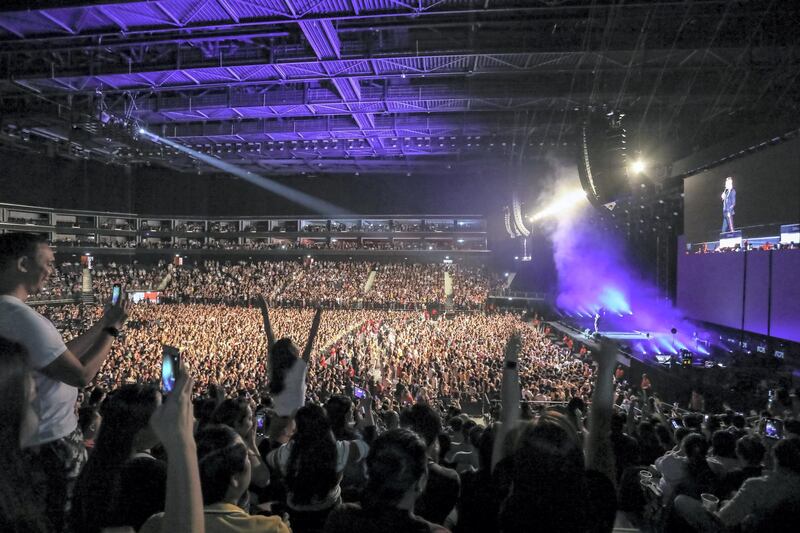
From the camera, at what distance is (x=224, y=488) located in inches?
60.1

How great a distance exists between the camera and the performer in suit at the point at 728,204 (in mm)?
14250

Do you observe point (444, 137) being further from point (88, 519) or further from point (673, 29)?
point (88, 519)

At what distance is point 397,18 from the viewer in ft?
37.8

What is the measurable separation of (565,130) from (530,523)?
70.6 ft

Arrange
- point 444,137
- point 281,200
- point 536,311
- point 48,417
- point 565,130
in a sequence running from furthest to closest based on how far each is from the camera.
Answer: point 281,200, point 536,311, point 444,137, point 565,130, point 48,417

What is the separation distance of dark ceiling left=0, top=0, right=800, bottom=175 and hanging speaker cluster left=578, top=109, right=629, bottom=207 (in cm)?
21

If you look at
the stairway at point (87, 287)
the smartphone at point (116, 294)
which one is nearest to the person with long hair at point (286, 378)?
the smartphone at point (116, 294)

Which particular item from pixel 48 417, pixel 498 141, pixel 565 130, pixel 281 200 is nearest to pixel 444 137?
pixel 498 141

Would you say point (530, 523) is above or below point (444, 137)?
below

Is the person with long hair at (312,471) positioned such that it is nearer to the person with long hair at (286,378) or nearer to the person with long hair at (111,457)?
the person with long hair at (111,457)

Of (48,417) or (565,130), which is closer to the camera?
(48,417)

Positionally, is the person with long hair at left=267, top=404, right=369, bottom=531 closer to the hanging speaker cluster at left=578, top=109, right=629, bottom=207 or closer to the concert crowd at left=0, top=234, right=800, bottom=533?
the concert crowd at left=0, top=234, right=800, bottom=533

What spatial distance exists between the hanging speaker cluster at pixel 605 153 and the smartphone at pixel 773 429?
3062mm

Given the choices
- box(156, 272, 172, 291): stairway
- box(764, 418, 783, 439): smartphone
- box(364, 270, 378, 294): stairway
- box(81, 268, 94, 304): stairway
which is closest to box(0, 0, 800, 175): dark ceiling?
box(764, 418, 783, 439): smartphone
